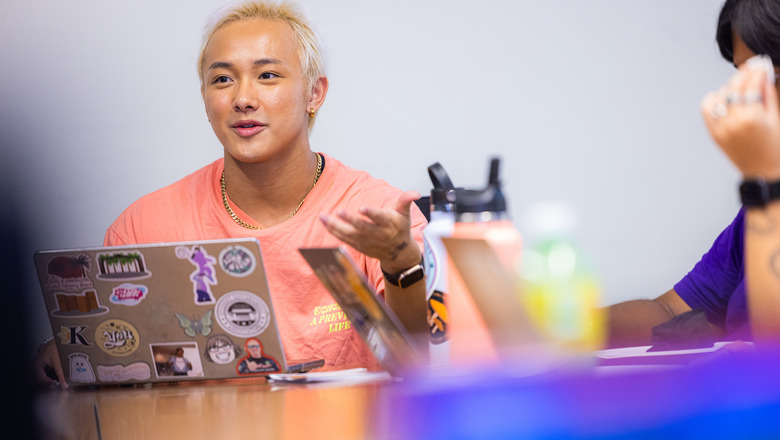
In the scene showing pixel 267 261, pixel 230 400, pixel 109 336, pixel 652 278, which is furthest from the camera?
pixel 652 278

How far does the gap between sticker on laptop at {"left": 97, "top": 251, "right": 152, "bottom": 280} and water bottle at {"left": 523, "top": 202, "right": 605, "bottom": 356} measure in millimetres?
459

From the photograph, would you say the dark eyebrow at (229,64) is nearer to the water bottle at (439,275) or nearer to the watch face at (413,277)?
the watch face at (413,277)

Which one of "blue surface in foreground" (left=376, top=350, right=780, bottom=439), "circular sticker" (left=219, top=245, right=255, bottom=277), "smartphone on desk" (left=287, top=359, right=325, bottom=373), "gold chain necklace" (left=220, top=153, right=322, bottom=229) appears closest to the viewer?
"blue surface in foreground" (left=376, top=350, right=780, bottom=439)

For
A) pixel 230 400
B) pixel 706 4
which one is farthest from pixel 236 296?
pixel 706 4

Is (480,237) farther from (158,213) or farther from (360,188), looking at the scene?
(158,213)

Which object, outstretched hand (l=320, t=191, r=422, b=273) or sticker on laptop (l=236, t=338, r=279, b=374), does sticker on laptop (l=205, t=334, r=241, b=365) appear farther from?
outstretched hand (l=320, t=191, r=422, b=273)

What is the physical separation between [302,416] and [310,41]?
3.43 ft

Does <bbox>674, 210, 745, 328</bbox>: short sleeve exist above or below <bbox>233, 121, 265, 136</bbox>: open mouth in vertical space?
below

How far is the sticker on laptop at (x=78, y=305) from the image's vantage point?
0.88m

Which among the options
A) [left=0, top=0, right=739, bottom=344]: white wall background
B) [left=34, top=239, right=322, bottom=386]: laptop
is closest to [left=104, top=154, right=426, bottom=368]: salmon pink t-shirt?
[left=34, top=239, right=322, bottom=386]: laptop

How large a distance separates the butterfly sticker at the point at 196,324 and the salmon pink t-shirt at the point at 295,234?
1.35 feet

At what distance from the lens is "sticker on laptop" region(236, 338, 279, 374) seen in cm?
86

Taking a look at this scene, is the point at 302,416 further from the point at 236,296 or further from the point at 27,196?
the point at 27,196

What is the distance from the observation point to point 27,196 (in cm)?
30
